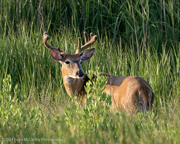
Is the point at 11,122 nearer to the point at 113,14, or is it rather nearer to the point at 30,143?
the point at 30,143

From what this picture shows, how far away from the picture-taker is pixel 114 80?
4816 millimetres

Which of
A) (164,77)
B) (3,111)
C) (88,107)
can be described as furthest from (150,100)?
(3,111)

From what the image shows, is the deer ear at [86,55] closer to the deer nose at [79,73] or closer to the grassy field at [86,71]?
the grassy field at [86,71]

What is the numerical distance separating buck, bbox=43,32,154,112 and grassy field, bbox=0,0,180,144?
0.19 m

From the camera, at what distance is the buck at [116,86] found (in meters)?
4.34

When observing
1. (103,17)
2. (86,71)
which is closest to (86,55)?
(86,71)

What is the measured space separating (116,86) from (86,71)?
0.49m

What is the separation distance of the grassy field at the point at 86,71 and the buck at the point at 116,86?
0.62 ft

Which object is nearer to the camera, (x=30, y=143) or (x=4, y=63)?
(x=30, y=143)

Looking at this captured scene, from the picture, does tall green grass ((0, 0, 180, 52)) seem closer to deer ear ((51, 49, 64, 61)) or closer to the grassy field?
the grassy field

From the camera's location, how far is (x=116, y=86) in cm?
468

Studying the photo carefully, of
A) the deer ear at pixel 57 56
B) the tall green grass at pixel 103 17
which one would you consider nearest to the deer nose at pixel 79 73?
the deer ear at pixel 57 56

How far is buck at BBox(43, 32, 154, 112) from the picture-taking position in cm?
434

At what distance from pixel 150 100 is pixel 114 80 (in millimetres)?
643
